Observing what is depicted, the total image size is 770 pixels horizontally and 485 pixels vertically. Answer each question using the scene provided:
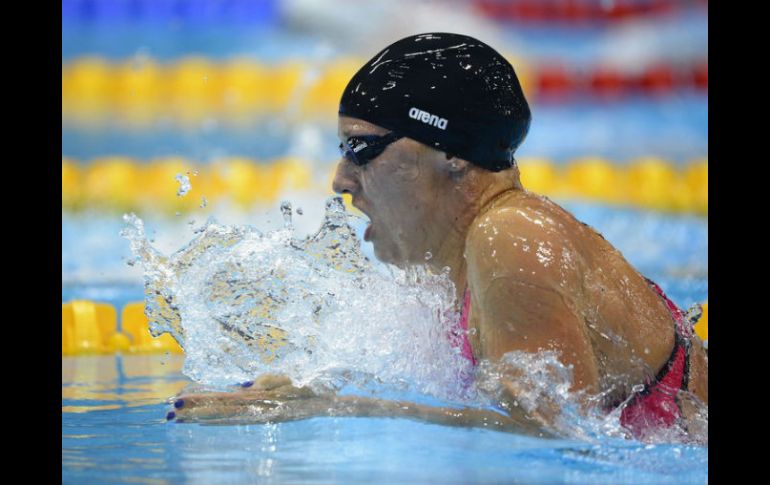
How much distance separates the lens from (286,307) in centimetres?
270

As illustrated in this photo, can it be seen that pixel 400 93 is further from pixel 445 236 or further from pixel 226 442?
pixel 226 442

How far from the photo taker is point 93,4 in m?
7.88

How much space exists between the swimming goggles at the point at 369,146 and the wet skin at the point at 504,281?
13 millimetres

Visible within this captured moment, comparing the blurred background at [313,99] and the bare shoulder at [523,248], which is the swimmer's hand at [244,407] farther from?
the blurred background at [313,99]

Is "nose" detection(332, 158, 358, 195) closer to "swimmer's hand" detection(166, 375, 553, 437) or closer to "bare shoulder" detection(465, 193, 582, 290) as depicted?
"bare shoulder" detection(465, 193, 582, 290)

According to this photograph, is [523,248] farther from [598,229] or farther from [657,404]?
[598,229]

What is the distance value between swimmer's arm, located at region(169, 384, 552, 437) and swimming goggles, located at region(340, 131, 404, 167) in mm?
559

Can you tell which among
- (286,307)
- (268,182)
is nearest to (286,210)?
(286,307)

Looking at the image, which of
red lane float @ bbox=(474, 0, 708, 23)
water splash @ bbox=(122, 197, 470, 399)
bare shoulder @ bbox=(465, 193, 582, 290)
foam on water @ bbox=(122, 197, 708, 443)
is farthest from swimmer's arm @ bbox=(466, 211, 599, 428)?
red lane float @ bbox=(474, 0, 708, 23)

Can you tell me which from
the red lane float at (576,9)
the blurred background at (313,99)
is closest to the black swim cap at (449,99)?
the blurred background at (313,99)

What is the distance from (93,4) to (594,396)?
6.84 metres

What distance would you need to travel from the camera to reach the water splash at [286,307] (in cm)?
254
